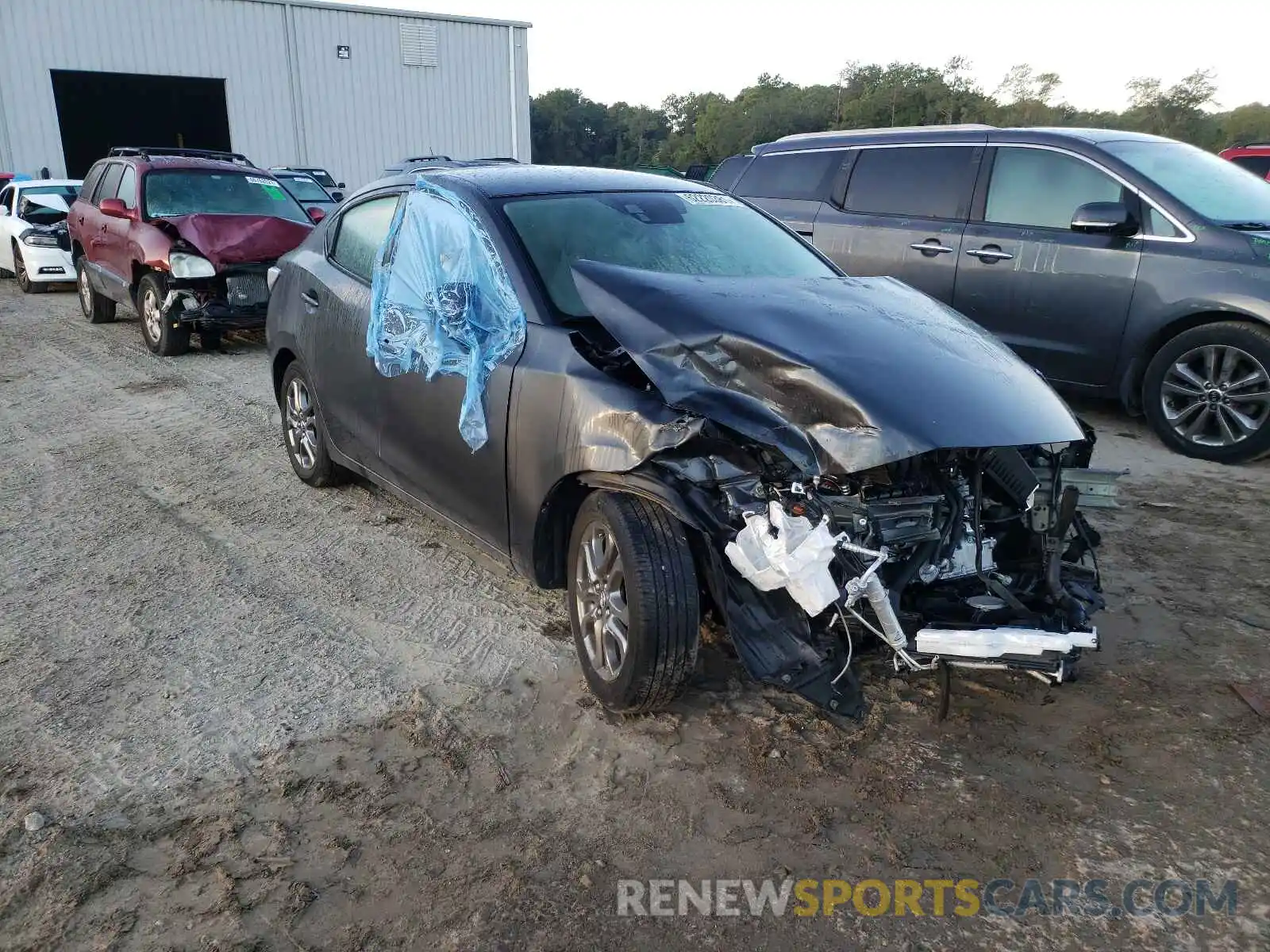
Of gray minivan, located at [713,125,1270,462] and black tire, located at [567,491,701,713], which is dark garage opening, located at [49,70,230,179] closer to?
gray minivan, located at [713,125,1270,462]

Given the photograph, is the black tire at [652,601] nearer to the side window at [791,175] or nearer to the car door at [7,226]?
the side window at [791,175]

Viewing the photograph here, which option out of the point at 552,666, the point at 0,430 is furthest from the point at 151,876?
the point at 0,430

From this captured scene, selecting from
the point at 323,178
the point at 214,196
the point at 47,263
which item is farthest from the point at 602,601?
the point at 323,178

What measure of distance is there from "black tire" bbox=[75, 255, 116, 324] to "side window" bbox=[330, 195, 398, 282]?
765cm

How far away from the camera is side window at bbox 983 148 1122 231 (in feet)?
21.6

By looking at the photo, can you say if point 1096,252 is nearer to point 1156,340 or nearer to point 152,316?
point 1156,340

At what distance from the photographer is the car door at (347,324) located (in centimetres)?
459

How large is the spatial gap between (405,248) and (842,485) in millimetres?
2344

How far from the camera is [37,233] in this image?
14086mm

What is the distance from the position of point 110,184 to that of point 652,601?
1030 centimetres

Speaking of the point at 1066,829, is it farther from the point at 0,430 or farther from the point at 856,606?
the point at 0,430

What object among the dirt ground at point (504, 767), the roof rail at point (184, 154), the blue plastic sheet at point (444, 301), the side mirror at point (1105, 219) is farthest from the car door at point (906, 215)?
the roof rail at point (184, 154)

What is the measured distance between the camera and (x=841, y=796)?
292 cm

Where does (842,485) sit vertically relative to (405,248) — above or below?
below
